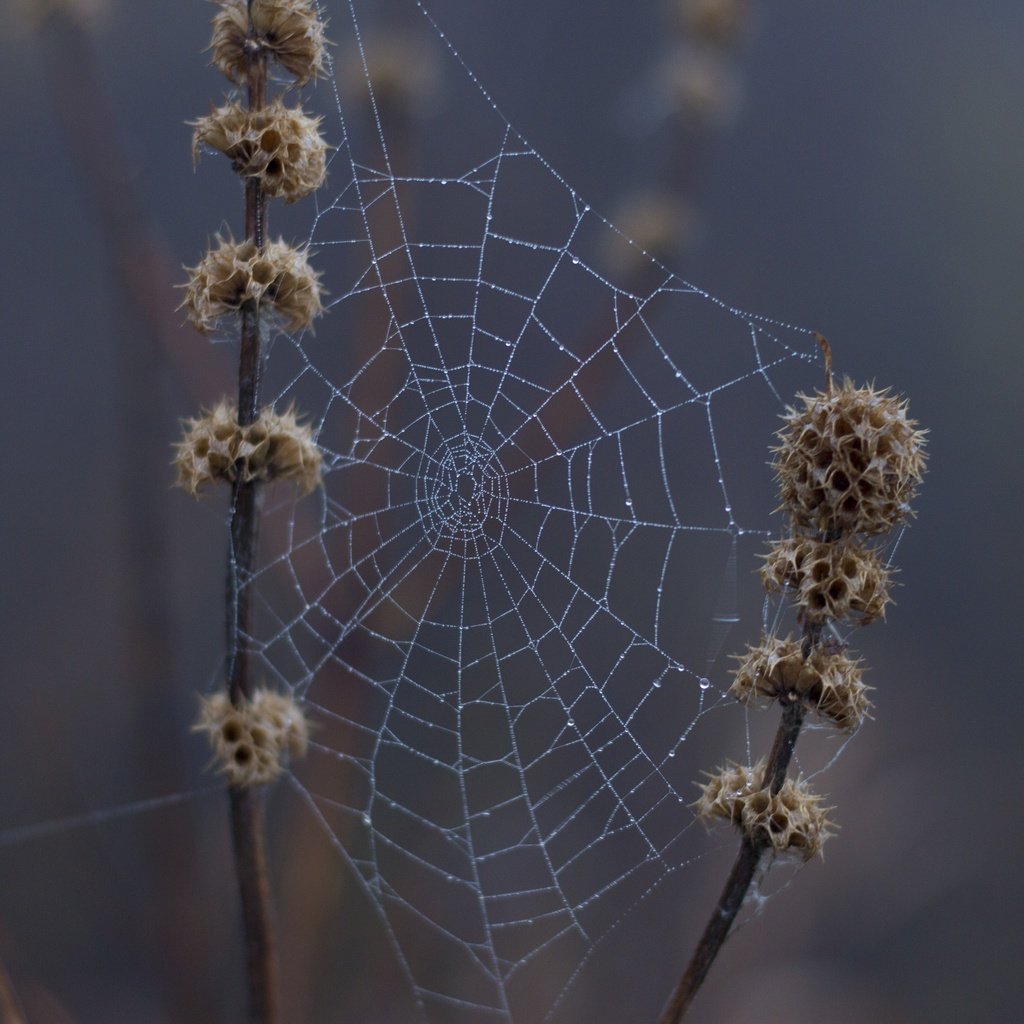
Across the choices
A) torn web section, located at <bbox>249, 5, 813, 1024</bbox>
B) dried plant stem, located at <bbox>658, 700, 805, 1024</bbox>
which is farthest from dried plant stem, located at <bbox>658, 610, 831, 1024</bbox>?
torn web section, located at <bbox>249, 5, 813, 1024</bbox>

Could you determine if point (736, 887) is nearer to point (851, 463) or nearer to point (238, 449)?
point (851, 463)

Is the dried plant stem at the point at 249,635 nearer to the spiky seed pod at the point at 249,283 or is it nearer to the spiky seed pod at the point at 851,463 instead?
the spiky seed pod at the point at 249,283

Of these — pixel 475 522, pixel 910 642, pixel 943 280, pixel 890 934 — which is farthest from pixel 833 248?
pixel 890 934

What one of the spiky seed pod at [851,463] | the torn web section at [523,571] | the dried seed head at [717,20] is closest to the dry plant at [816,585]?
the spiky seed pod at [851,463]

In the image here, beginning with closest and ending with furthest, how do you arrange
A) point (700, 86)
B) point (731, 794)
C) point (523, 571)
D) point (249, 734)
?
point (731, 794)
point (249, 734)
point (700, 86)
point (523, 571)

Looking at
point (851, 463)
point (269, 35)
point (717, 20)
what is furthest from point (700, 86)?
point (851, 463)

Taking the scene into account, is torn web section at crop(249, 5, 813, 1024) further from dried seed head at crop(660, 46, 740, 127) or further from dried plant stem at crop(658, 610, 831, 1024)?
dried plant stem at crop(658, 610, 831, 1024)
